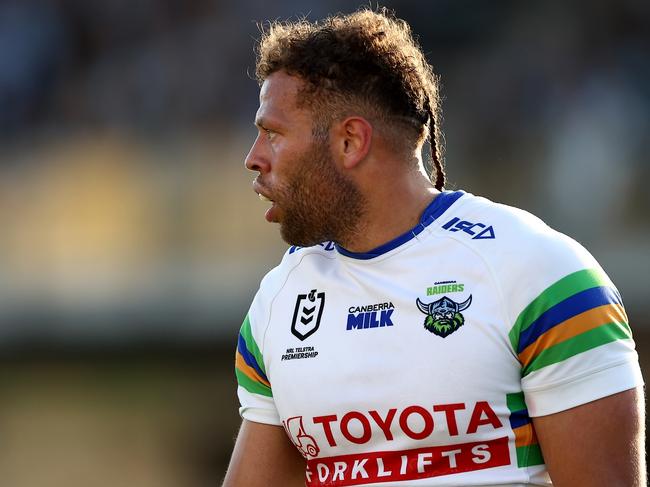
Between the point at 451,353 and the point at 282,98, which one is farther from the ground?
the point at 282,98

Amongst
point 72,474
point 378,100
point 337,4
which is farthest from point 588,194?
point 378,100

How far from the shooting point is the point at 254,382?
10.9ft

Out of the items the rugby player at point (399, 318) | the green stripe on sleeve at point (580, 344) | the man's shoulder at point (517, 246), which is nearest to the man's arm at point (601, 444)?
the rugby player at point (399, 318)

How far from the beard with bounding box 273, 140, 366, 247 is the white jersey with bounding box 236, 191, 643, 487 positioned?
0.09m

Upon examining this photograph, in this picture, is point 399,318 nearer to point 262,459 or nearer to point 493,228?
point 493,228

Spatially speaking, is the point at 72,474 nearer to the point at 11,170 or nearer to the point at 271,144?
the point at 11,170

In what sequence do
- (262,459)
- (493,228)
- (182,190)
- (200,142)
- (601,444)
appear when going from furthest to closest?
(200,142) → (182,190) → (262,459) → (493,228) → (601,444)

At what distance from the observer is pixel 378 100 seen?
3.19 m

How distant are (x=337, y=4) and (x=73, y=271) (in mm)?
3082

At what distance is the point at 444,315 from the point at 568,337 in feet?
1.03

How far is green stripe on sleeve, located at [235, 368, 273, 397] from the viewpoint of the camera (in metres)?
3.30

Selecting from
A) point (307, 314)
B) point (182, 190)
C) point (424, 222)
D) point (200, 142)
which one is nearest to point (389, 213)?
point (424, 222)

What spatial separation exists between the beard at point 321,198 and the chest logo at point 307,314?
160mm

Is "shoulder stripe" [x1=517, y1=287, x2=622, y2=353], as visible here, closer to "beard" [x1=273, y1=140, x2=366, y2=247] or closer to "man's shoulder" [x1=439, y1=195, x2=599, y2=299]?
"man's shoulder" [x1=439, y1=195, x2=599, y2=299]
